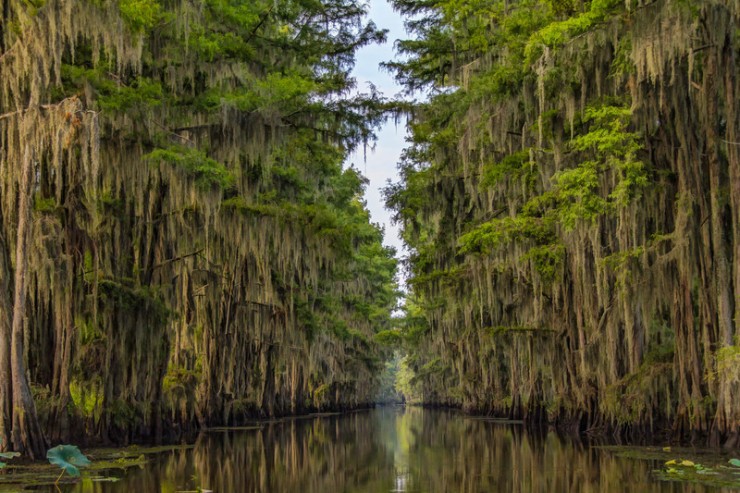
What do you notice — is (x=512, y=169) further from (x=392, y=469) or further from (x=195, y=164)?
(x=392, y=469)

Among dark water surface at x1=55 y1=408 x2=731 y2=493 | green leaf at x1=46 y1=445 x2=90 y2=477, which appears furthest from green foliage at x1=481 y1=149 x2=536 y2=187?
green leaf at x1=46 y1=445 x2=90 y2=477

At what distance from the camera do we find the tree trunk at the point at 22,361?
10.3 meters

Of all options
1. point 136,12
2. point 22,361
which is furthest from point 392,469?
point 136,12

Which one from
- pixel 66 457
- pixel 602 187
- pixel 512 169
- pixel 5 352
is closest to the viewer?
pixel 66 457

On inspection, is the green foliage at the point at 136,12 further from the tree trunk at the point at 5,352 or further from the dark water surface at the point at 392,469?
the dark water surface at the point at 392,469

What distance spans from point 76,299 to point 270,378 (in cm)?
1649

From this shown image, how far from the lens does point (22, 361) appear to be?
34.9ft

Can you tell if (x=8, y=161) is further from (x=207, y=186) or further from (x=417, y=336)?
(x=417, y=336)

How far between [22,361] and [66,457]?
2.60 meters

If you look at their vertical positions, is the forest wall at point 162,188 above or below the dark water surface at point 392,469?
above

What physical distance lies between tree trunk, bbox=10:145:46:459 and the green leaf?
2002 millimetres

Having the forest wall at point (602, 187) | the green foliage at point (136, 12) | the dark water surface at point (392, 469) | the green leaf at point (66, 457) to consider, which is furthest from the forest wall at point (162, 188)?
the green leaf at point (66, 457)

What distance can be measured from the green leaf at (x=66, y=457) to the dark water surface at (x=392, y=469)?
0.93ft

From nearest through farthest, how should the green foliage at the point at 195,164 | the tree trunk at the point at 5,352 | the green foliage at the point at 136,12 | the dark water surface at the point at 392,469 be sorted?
the dark water surface at the point at 392,469, the tree trunk at the point at 5,352, the green foliage at the point at 136,12, the green foliage at the point at 195,164
